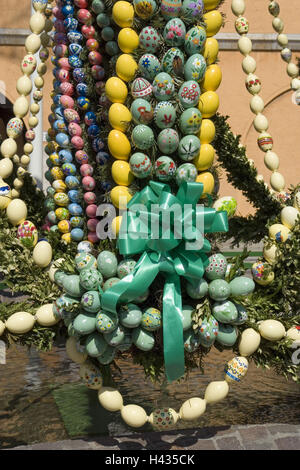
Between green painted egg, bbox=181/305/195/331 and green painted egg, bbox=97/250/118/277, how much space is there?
0.72ft

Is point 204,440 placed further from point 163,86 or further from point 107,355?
point 163,86

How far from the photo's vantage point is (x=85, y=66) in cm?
180

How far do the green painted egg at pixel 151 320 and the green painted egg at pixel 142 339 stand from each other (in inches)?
0.7

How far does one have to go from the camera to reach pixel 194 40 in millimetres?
1303

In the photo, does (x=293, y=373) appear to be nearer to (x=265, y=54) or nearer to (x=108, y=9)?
(x=108, y=9)

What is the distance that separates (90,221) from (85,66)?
1.90 ft

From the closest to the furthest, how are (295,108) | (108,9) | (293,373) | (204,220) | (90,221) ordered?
(204,220), (293,373), (108,9), (90,221), (295,108)

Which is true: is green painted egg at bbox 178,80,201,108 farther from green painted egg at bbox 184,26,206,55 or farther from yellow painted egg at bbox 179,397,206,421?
yellow painted egg at bbox 179,397,206,421

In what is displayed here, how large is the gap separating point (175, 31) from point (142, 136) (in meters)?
0.29

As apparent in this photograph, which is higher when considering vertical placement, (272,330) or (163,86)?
(163,86)

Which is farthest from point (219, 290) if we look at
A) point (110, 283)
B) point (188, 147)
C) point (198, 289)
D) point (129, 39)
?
point (129, 39)

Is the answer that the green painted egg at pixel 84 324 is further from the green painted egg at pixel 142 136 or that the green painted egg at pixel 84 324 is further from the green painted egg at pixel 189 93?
the green painted egg at pixel 189 93
